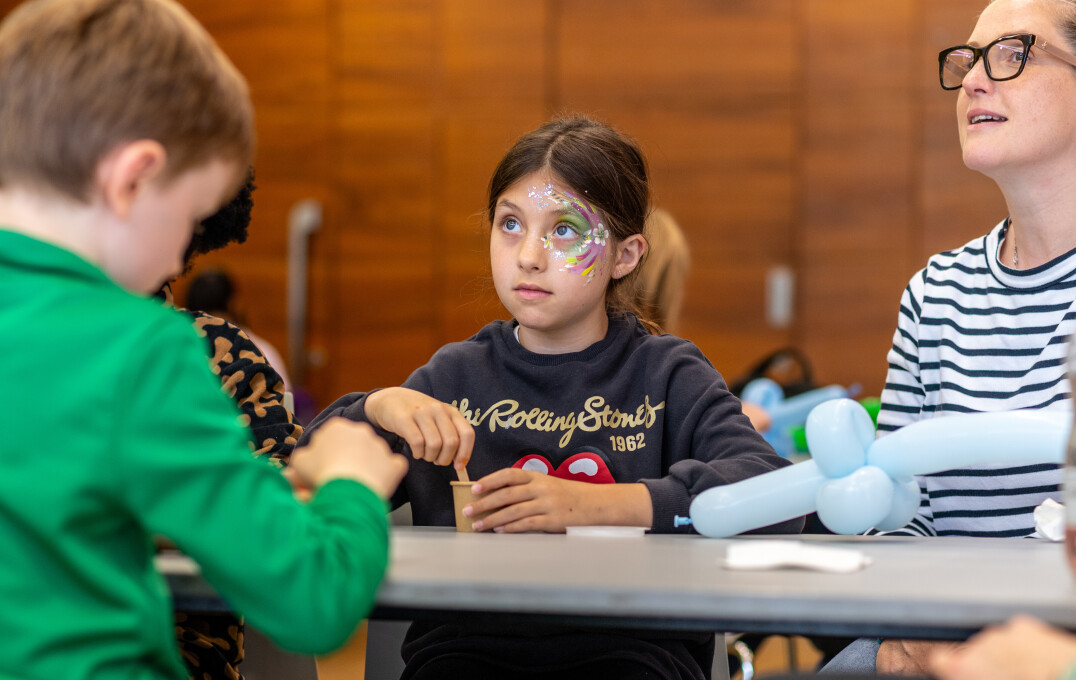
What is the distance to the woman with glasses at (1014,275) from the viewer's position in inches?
61.7

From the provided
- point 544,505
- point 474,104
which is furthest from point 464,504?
point 474,104

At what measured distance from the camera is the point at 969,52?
1673 millimetres

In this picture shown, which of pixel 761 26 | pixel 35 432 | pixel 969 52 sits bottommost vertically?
pixel 35 432

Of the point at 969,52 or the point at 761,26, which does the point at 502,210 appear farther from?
the point at 761,26

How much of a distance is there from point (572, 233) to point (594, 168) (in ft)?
0.38

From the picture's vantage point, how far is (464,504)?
4.20 ft

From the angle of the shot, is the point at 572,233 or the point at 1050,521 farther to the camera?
the point at 572,233

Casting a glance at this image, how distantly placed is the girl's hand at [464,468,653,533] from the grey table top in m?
0.19

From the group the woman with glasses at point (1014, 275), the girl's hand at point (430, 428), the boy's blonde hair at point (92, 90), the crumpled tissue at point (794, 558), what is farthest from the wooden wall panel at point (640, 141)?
the boy's blonde hair at point (92, 90)

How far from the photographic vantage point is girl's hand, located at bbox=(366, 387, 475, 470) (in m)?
1.36

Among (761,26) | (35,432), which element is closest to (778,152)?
(761,26)

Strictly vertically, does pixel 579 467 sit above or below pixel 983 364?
below

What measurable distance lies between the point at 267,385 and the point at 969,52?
3.91ft

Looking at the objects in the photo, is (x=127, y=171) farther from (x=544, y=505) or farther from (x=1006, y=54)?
(x=1006, y=54)
